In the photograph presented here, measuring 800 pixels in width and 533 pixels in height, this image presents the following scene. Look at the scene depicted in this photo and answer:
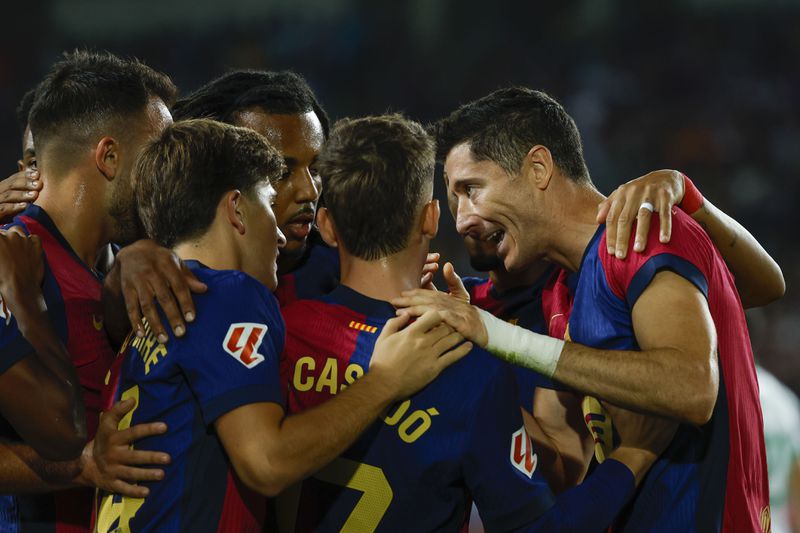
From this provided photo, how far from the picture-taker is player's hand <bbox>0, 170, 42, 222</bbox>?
3.40 meters

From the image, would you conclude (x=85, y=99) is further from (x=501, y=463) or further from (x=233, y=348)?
(x=501, y=463)

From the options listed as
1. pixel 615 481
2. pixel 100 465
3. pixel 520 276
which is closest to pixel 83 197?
pixel 100 465

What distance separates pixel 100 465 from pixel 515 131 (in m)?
1.78

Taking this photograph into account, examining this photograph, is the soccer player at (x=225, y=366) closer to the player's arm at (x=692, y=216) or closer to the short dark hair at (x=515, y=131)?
the player's arm at (x=692, y=216)

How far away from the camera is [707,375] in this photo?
273cm

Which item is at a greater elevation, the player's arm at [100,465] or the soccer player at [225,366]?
the soccer player at [225,366]

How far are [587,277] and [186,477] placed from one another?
133 cm

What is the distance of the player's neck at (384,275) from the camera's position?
277 centimetres

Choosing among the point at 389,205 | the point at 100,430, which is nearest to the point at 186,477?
the point at 100,430

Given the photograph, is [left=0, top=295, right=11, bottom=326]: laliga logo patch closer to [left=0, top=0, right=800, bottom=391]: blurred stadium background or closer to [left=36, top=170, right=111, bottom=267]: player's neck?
[left=36, top=170, right=111, bottom=267]: player's neck

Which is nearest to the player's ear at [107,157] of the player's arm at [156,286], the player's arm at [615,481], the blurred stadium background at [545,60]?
the player's arm at [156,286]

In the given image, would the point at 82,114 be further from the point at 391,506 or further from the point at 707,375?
the point at 707,375

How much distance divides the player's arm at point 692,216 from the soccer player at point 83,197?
1604mm

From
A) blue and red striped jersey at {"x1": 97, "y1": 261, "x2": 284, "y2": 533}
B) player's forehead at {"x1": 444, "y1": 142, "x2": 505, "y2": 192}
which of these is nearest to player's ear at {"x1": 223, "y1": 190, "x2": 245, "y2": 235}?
blue and red striped jersey at {"x1": 97, "y1": 261, "x2": 284, "y2": 533}
